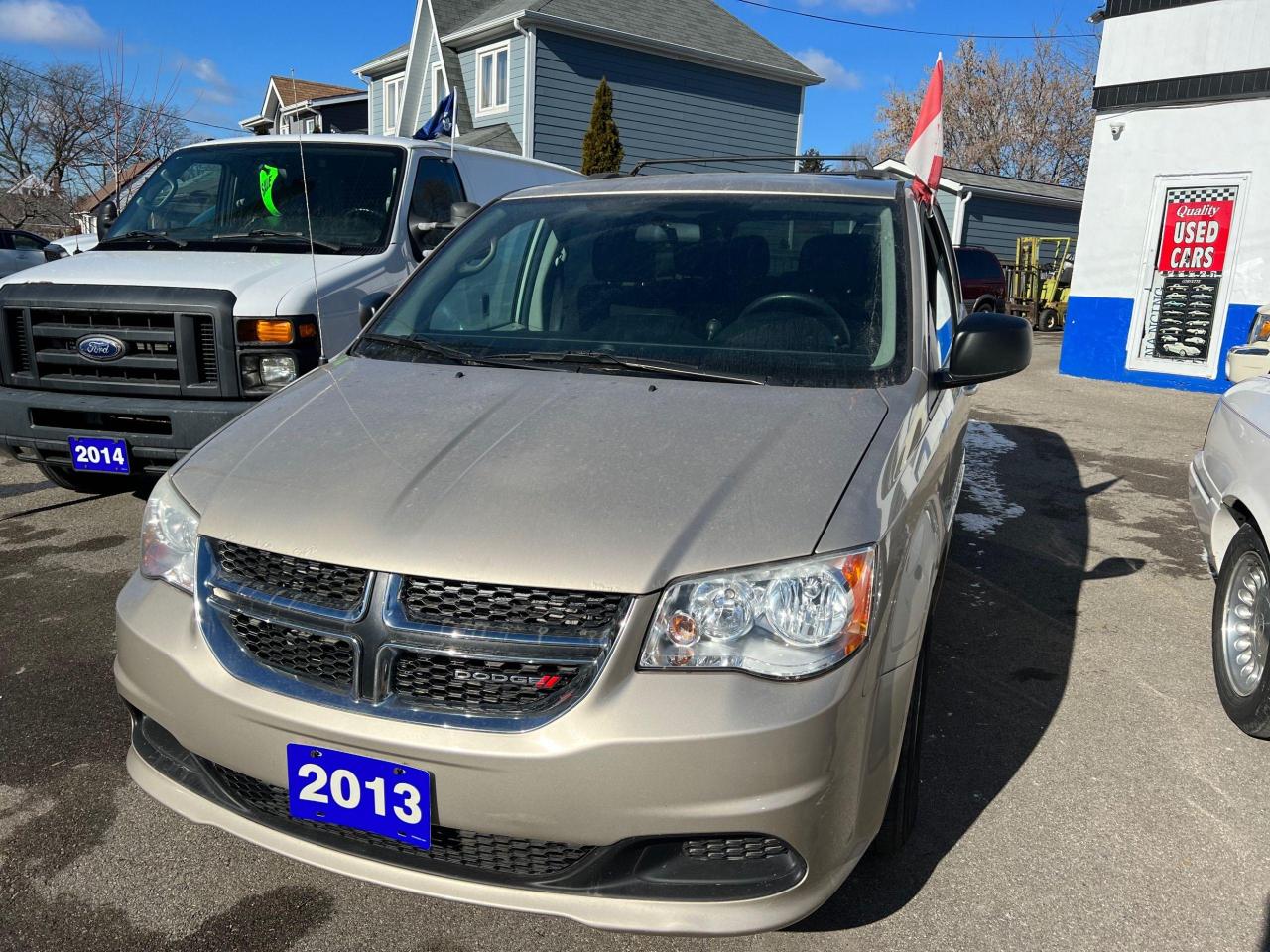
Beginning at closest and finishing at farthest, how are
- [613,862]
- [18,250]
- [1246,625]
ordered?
[613,862]
[1246,625]
[18,250]

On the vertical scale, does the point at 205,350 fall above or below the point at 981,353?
below

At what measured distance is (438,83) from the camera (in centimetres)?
2269

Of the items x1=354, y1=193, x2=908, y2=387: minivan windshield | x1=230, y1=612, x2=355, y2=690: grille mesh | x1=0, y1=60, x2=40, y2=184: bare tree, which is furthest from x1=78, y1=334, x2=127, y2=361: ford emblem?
x1=0, y1=60, x2=40, y2=184: bare tree


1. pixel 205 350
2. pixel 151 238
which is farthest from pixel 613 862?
pixel 151 238

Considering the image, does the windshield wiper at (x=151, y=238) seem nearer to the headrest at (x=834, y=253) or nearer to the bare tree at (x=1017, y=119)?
the headrest at (x=834, y=253)

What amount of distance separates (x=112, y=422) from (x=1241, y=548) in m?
4.95

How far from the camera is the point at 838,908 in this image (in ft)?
7.87

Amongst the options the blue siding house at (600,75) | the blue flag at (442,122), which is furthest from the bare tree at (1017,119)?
the blue flag at (442,122)

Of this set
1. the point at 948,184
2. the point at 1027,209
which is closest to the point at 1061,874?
the point at 948,184

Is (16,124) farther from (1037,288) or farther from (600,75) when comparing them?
(1037,288)

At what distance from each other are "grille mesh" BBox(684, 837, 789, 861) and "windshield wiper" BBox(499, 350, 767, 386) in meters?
1.25

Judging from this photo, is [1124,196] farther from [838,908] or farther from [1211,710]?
[838,908]

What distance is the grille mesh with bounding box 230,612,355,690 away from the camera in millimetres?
2018

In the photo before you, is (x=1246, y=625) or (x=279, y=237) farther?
(x=279, y=237)
